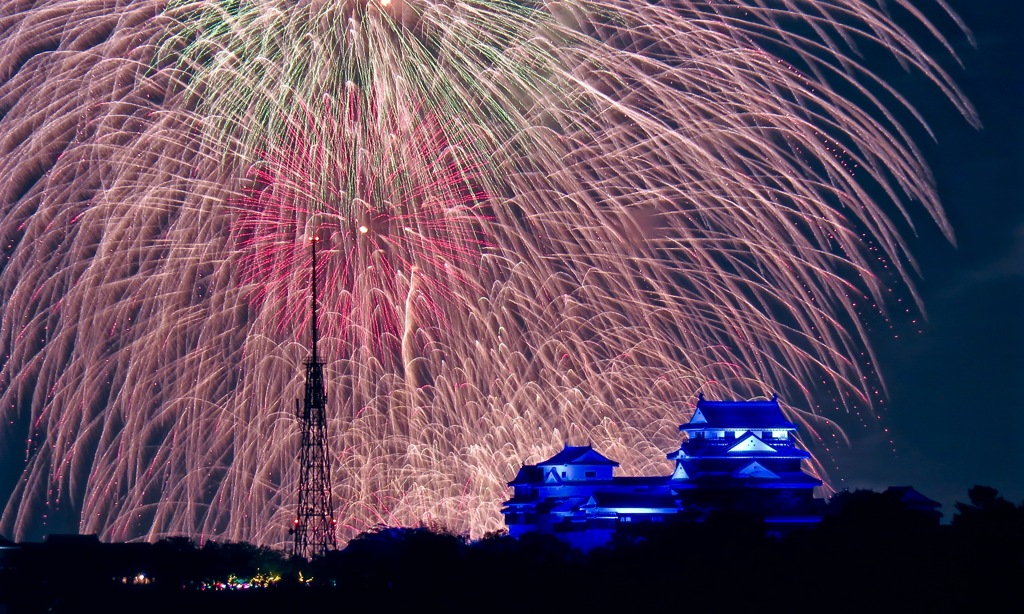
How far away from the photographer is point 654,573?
45344 millimetres

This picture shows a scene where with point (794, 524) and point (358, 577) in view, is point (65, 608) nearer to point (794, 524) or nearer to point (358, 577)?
point (358, 577)

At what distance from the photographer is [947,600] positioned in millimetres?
37531

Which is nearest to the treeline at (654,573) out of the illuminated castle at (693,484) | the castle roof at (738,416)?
the illuminated castle at (693,484)

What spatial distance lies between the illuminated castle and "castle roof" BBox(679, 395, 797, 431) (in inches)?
1.8

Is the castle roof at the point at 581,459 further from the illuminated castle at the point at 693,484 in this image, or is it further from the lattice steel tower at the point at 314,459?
the lattice steel tower at the point at 314,459

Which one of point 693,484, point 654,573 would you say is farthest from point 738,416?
point 654,573

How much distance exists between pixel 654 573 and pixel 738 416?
1768 cm

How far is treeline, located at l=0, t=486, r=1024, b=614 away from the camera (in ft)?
131

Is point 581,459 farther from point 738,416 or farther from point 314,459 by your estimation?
point 314,459

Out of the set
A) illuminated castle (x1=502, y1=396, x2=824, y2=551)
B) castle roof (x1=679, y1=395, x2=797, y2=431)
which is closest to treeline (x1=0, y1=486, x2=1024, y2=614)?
illuminated castle (x1=502, y1=396, x2=824, y2=551)

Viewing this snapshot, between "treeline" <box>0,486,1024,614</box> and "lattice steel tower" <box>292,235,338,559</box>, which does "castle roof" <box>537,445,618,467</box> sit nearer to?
"treeline" <box>0,486,1024,614</box>

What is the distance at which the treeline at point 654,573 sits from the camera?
131 ft

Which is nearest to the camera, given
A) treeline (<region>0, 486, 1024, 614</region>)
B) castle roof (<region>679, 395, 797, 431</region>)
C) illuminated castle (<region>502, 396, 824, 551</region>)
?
treeline (<region>0, 486, 1024, 614</region>)

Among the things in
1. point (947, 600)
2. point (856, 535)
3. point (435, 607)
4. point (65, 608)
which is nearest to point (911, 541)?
point (856, 535)
